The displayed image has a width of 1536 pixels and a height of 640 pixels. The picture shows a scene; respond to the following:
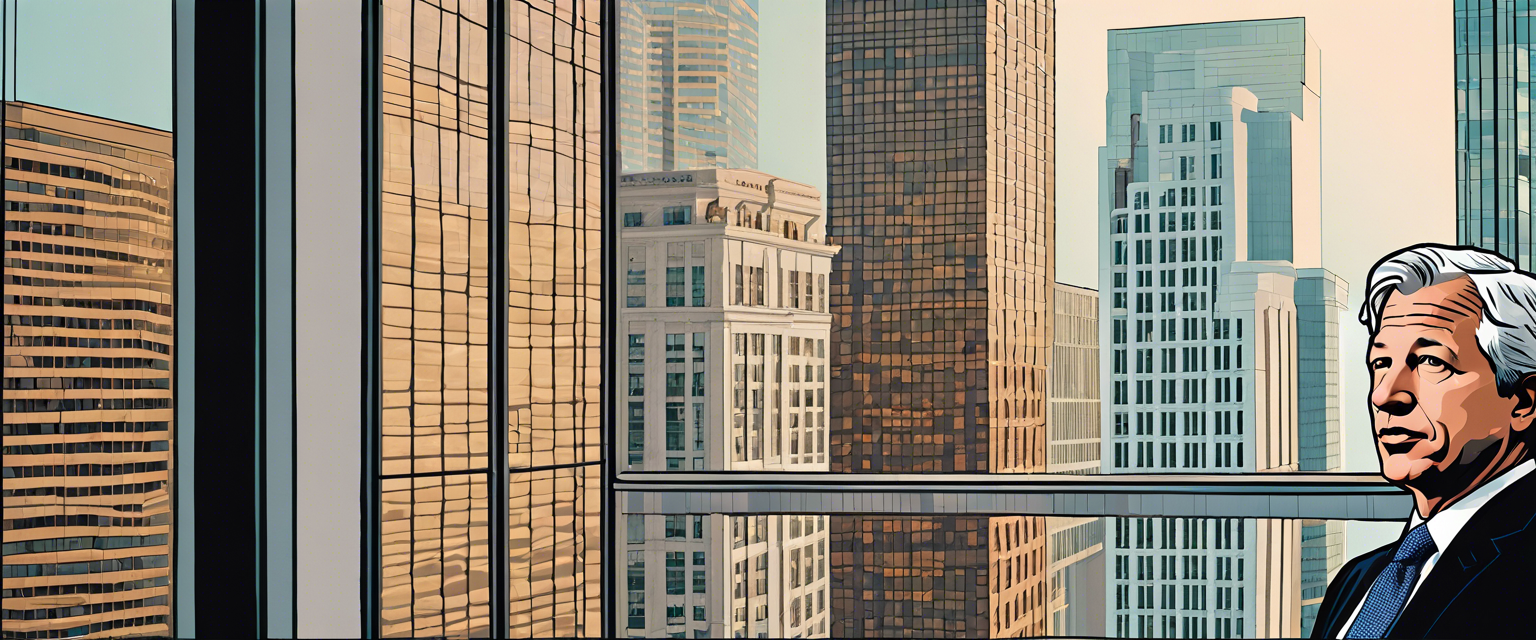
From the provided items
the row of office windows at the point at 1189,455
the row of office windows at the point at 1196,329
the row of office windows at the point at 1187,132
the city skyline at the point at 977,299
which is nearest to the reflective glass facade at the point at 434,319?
the city skyline at the point at 977,299

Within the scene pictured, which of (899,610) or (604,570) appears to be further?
(899,610)

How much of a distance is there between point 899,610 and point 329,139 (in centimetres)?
4763

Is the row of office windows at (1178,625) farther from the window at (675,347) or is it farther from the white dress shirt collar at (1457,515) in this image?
the white dress shirt collar at (1457,515)

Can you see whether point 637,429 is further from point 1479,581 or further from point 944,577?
point 1479,581

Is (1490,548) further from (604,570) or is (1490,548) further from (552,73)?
(552,73)

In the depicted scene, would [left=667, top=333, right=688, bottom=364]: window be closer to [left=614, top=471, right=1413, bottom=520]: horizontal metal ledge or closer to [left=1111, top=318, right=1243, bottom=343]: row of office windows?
[left=1111, top=318, right=1243, bottom=343]: row of office windows

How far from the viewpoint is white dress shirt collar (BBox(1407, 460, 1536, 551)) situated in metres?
0.92

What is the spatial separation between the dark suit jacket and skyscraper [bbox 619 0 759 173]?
37933 millimetres

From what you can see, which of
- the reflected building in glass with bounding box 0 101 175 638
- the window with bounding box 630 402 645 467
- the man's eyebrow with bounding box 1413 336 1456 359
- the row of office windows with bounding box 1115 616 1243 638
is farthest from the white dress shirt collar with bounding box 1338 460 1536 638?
the row of office windows with bounding box 1115 616 1243 638

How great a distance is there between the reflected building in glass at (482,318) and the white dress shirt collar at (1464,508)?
A: 120cm

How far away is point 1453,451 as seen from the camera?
95 centimetres

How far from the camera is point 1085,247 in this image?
2078 inches

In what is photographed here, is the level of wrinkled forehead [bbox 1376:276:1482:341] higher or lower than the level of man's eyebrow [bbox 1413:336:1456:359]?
higher

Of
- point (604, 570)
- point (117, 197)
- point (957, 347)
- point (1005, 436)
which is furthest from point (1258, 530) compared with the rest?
point (604, 570)
